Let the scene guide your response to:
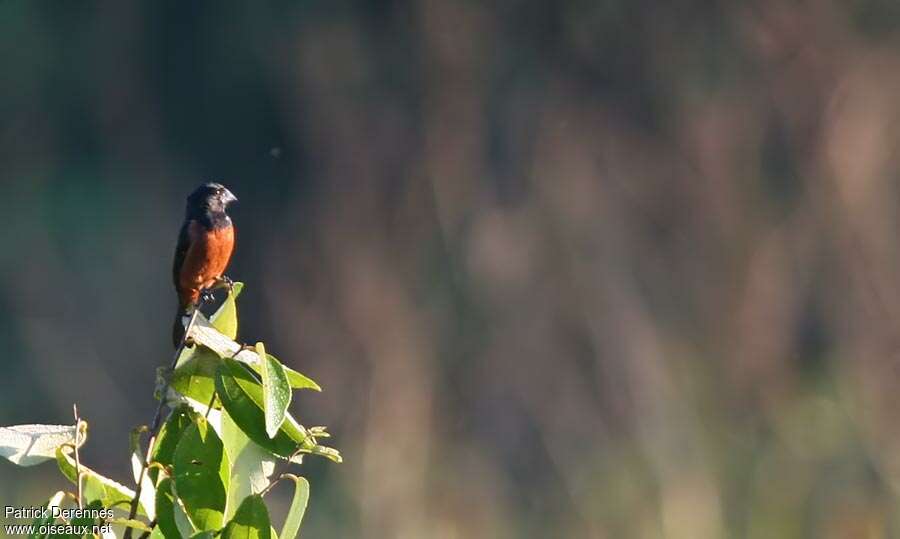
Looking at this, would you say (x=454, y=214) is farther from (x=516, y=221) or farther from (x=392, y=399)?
(x=392, y=399)

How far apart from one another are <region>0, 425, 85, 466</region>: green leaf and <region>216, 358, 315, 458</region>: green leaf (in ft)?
0.49

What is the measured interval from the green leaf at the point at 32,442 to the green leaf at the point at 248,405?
0.49ft

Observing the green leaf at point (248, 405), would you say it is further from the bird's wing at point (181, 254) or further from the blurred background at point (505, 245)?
the blurred background at point (505, 245)

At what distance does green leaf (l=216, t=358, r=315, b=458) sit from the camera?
1.35m

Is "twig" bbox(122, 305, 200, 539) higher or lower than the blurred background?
lower

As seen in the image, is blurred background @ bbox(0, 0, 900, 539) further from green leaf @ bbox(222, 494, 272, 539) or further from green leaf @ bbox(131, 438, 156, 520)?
green leaf @ bbox(222, 494, 272, 539)

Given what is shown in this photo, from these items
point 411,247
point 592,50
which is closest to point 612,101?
point 592,50

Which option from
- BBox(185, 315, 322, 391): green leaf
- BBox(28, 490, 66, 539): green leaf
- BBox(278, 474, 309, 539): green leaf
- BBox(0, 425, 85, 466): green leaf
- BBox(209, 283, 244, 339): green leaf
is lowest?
BBox(28, 490, 66, 539): green leaf

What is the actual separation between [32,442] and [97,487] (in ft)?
0.26

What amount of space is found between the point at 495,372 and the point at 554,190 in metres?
0.86

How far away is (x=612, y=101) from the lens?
22.3 feet

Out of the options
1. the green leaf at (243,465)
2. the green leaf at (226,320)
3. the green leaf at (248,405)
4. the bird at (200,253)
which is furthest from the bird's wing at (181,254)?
the green leaf at (248,405)

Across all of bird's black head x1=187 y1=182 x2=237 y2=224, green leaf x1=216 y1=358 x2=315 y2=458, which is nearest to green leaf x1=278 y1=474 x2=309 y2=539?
green leaf x1=216 y1=358 x2=315 y2=458

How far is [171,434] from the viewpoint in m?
1.41
